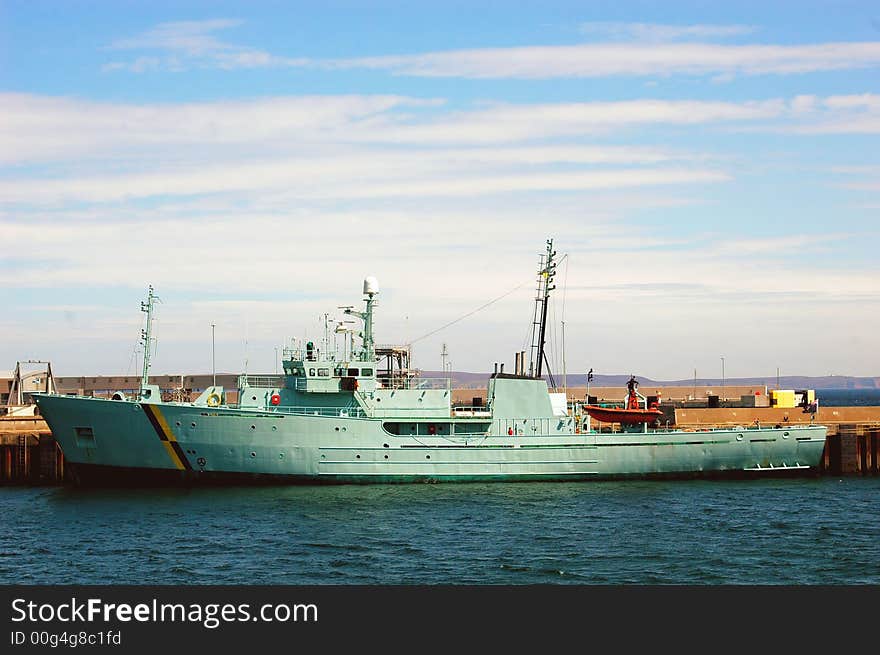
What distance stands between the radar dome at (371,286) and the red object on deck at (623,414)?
402 inches

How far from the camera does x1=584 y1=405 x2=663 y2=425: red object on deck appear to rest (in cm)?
4459

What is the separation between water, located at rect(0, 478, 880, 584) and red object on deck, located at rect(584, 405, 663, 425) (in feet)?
10.8

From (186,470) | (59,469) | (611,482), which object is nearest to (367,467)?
(186,470)

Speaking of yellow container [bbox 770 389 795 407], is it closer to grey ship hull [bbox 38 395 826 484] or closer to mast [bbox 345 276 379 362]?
grey ship hull [bbox 38 395 826 484]

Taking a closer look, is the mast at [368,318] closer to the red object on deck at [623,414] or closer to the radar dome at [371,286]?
the radar dome at [371,286]

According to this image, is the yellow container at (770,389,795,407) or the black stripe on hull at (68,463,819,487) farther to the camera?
the yellow container at (770,389,795,407)

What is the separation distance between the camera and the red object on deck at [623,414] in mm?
44594

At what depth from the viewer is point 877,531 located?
106 feet

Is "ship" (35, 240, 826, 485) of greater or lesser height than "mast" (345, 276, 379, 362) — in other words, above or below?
below

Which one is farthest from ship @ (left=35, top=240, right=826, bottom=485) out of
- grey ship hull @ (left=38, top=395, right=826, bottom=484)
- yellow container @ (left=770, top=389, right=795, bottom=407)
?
yellow container @ (left=770, top=389, right=795, bottom=407)

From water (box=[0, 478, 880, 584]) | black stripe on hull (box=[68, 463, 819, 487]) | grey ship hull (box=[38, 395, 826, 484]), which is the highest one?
grey ship hull (box=[38, 395, 826, 484])
